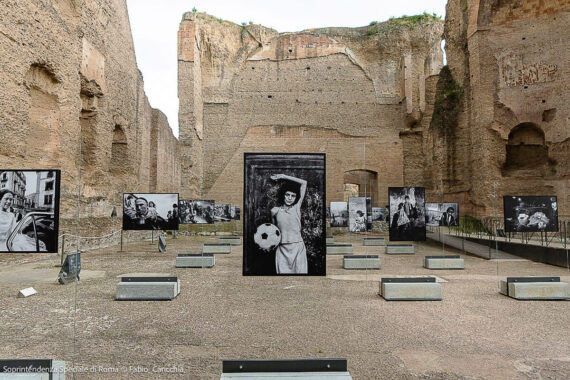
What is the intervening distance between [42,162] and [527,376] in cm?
1105

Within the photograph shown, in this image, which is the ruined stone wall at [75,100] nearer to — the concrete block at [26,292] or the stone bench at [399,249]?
the concrete block at [26,292]

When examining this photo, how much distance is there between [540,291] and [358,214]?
8.19 metres

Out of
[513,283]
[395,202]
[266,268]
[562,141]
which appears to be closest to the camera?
[266,268]

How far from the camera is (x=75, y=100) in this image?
38.4ft

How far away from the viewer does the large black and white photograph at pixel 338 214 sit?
1805cm

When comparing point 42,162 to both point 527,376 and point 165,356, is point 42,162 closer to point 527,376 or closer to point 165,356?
point 165,356

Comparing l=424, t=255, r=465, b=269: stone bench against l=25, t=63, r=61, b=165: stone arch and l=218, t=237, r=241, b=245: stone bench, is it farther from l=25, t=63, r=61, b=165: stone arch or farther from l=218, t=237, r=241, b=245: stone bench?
l=25, t=63, r=61, b=165: stone arch

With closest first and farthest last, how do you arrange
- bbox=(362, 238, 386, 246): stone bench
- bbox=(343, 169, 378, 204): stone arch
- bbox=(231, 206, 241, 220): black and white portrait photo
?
bbox=(362, 238, 386, 246): stone bench → bbox=(231, 206, 241, 220): black and white portrait photo → bbox=(343, 169, 378, 204): stone arch

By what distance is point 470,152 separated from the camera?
Result: 18.1 meters

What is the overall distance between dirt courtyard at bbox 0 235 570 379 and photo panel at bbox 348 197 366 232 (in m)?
6.31

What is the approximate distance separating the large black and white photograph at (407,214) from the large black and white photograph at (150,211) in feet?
19.0

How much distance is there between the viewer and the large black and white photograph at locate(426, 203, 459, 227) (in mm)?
13501

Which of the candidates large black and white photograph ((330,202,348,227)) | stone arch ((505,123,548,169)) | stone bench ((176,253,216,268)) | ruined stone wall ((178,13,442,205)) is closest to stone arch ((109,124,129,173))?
ruined stone wall ((178,13,442,205))

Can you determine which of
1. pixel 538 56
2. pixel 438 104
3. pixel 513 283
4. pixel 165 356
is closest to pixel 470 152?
pixel 438 104
